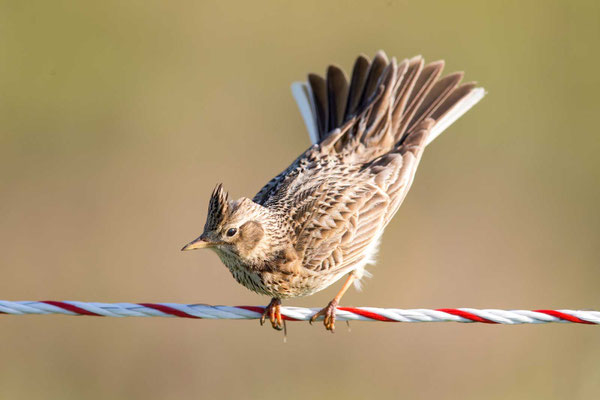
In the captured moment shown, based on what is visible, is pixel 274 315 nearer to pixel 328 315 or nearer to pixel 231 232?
pixel 328 315

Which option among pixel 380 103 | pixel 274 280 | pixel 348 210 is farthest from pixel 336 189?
pixel 380 103

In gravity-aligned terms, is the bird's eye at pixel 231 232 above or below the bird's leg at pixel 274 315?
above

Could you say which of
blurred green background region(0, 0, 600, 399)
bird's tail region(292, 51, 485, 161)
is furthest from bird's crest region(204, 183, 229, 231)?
blurred green background region(0, 0, 600, 399)

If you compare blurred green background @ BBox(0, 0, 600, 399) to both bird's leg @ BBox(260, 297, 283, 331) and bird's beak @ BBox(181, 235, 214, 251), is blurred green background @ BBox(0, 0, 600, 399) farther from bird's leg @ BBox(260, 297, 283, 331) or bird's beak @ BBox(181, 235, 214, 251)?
bird's beak @ BBox(181, 235, 214, 251)

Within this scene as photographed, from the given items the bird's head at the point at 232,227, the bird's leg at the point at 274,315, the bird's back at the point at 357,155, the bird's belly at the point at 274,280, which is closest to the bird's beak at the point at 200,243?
the bird's head at the point at 232,227

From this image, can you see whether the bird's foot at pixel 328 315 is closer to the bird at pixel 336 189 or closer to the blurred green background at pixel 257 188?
the bird at pixel 336 189

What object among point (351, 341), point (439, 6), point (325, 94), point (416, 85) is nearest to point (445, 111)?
point (416, 85)

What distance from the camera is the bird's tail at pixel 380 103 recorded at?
7.31 m

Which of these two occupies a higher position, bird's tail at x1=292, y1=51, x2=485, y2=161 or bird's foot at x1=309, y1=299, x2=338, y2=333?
bird's tail at x1=292, y1=51, x2=485, y2=161

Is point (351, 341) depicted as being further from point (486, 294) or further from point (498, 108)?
point (498, 108)

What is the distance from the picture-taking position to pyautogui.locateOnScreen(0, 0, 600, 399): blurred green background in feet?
28.3

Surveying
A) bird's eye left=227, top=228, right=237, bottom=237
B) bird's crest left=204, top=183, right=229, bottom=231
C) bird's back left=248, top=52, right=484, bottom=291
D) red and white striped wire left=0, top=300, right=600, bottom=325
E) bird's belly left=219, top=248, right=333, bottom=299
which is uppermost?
bird's back left=248, top=52, right=484, bottom=291

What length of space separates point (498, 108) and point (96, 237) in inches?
223

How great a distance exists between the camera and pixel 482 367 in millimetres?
8969
